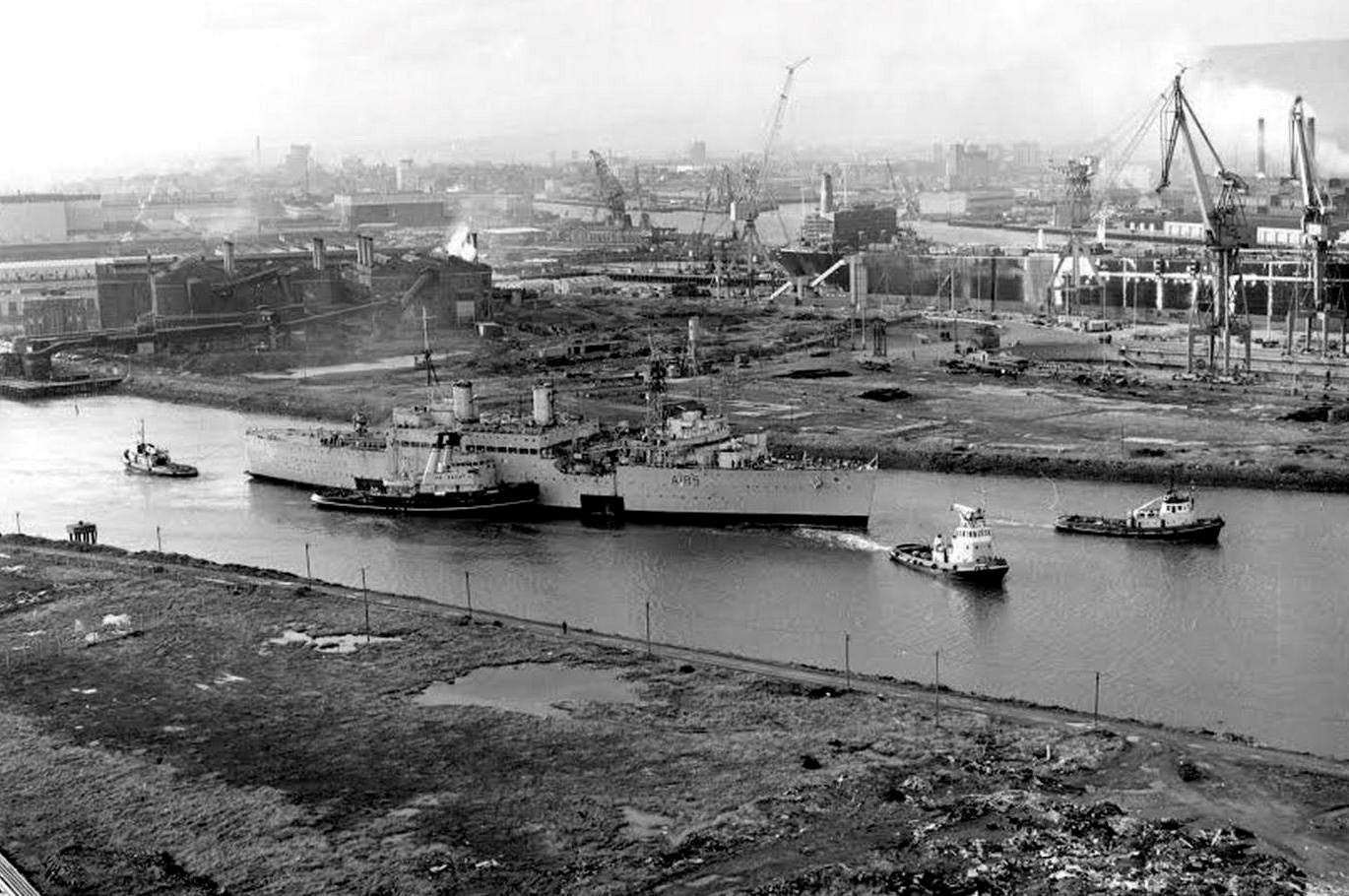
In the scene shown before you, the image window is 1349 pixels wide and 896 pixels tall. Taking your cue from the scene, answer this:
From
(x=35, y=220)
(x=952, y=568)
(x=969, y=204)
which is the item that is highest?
(x=35, y=220)

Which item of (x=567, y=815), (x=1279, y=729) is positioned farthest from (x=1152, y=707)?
(x=567, y=815)

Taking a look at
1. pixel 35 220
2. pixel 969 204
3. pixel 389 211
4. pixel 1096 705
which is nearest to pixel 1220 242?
pixel 1096 705

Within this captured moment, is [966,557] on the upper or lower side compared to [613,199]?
lower

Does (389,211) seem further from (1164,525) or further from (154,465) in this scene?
(1164,525)

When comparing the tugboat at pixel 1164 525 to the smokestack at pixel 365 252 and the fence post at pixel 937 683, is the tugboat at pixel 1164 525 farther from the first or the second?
the smokestack at pixel 365 252

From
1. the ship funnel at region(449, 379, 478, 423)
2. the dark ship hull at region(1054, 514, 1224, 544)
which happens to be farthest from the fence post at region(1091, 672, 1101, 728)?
the ship funnel at region(449, 379, 478, 423)

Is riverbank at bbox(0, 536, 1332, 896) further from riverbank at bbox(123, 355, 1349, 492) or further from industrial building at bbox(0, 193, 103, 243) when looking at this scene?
industrial building at bbox(0, 193, 103, 243)

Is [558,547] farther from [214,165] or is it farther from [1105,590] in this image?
[214,165]

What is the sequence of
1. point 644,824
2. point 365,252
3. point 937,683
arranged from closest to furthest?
1. point 644,824
2. point 937,683
3. point 365,252

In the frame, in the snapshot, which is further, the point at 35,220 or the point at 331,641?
the point at 35,220
